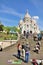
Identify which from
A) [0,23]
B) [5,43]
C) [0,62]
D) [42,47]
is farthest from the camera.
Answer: [0,23]

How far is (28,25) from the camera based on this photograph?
96312 millimetres

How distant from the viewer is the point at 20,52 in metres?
24.0

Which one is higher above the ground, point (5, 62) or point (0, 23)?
point (0, 23)

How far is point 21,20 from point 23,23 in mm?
4002

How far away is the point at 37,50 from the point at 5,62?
8179 mm

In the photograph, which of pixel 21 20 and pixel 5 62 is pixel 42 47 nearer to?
pixel 5 62

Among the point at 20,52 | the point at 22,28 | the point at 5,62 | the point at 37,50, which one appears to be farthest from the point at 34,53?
the point at 22,28

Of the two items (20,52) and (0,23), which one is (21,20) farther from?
(20,52)

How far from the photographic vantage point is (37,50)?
28.2 m

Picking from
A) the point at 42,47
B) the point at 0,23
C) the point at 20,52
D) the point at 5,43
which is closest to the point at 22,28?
the point at 0,23

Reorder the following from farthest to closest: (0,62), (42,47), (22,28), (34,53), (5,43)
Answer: (22,28) → (5,43) → (42,47) → (34,53) → (0,62)

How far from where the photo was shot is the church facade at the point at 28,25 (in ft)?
313

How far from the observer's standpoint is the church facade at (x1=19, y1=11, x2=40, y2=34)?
95.3 metres

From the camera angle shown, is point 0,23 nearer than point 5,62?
No
